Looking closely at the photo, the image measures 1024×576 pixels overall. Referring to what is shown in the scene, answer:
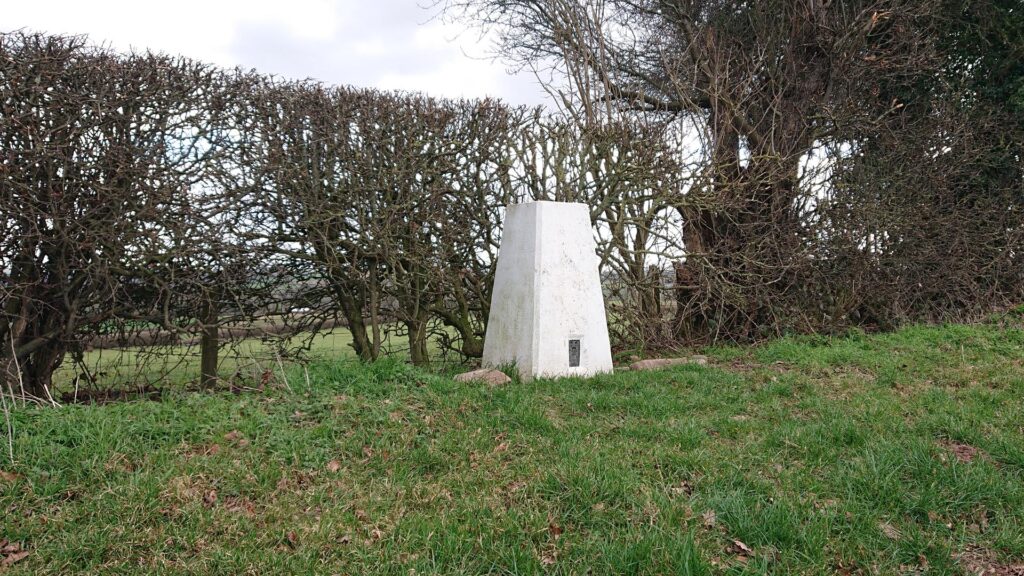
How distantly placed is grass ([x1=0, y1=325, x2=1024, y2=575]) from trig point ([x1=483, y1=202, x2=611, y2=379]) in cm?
108

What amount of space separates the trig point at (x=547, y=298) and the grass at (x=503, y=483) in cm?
108

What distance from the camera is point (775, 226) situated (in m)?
9.22

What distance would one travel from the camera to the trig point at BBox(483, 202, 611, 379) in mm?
6547

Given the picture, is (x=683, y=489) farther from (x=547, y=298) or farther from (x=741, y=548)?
(x=547, y=298)

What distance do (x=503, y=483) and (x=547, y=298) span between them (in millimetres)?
2999

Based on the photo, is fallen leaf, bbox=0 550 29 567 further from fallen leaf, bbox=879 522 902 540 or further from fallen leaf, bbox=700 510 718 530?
fallen leaf, bbox=879 522 902 540

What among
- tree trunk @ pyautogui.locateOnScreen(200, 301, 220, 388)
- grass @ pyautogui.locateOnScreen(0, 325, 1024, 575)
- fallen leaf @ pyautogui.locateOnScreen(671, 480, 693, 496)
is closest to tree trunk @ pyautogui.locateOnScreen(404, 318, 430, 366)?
grass @ pyautogui.locateOnScreen(0, 325, 1024, 575)

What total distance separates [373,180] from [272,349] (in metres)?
1.86

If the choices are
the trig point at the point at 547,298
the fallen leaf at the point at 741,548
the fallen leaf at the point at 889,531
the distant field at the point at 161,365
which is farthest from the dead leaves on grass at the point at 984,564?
the distant field at the point at 161,365

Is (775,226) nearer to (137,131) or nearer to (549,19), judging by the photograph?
(549,19)

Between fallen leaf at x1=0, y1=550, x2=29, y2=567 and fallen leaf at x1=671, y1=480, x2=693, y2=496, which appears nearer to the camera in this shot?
fallen leaf at x1=0, y1=550, x2=29, y2=567

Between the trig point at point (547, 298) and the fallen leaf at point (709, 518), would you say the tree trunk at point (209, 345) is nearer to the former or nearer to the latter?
the trig point at point (547, 298)

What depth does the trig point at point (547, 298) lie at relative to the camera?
655 cm

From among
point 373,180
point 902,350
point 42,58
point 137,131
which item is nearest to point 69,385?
point 137,131
